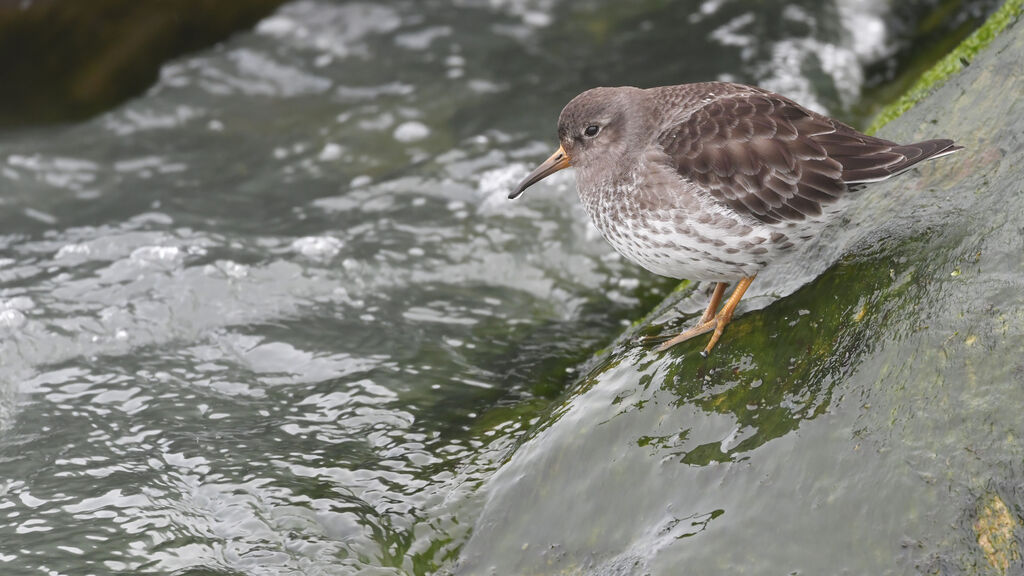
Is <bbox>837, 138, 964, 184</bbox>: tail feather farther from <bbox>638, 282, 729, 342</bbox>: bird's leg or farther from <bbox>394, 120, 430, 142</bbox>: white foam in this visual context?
<bbox>394, 120, 430, 142</bbox>: white foam

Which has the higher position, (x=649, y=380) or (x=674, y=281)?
(x=649, y=380)

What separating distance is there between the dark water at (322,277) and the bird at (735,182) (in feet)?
3.60

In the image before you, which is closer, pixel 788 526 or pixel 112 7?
pixel 788 526

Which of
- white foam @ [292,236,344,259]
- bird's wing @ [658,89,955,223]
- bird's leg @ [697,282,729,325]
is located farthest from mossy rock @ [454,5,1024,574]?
white foam @ [292,236,344,259]

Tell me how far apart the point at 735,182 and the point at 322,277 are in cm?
313

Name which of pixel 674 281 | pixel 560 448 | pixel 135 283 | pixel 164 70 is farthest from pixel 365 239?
pixel 164 70

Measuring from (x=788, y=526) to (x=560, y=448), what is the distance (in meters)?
1.06

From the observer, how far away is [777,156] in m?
4.11

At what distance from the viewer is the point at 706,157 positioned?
417 cm

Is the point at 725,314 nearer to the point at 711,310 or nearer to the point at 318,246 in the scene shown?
the point at 711,310

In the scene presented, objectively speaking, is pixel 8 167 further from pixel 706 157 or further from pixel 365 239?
pixel 706 157

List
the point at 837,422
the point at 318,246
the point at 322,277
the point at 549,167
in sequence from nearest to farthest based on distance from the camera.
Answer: the point at 837,422, the point at 549,167, the point at 322,277, the point at 318,246

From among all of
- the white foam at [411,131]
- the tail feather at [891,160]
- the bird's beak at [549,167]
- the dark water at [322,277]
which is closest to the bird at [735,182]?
the tail feather at [891,160]

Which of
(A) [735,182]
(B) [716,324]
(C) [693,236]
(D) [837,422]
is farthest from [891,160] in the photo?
(D) [837,422]
